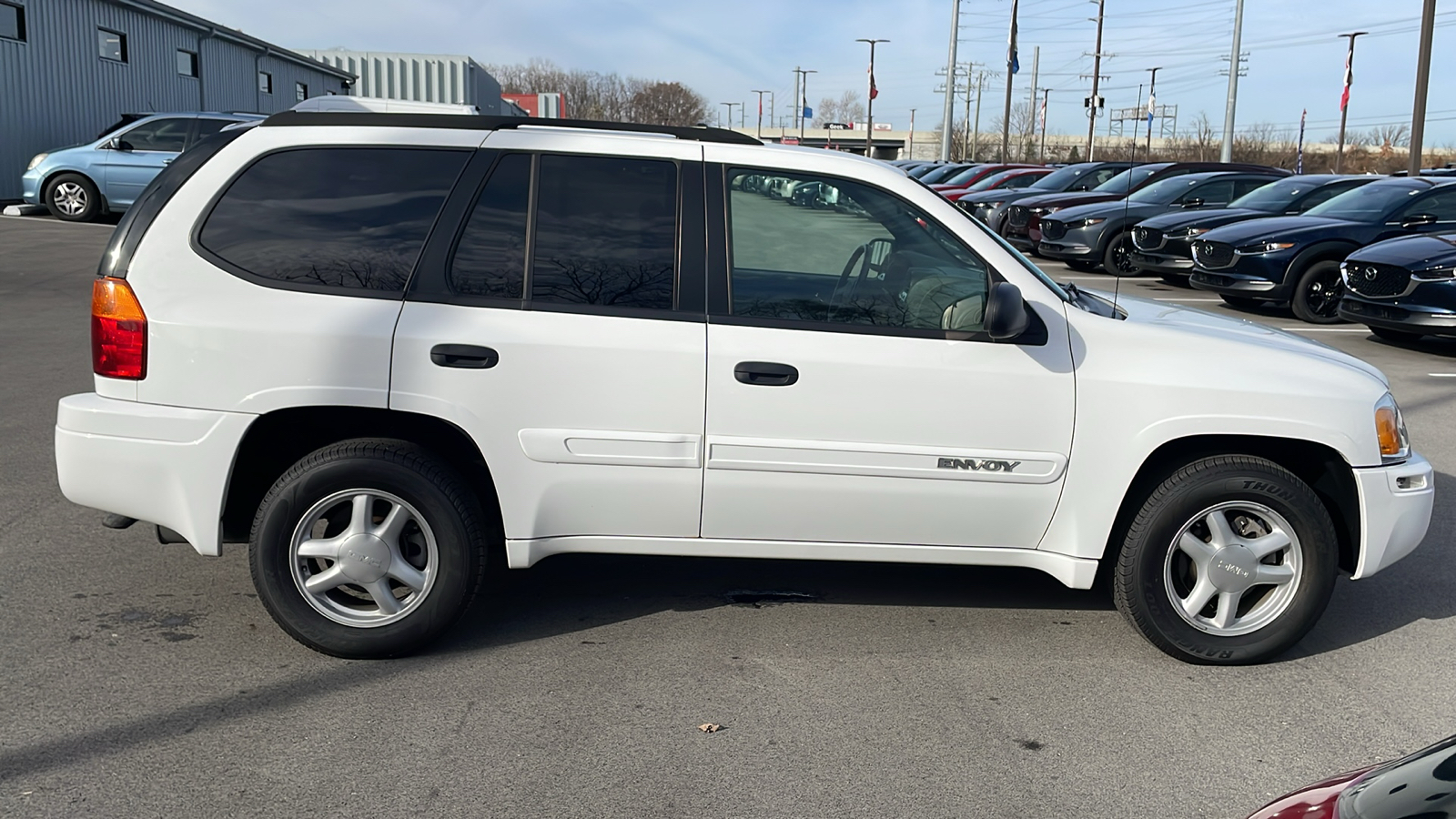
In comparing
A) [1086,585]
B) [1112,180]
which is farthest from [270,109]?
[1086,585]

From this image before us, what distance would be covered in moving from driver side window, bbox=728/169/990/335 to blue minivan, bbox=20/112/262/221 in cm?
1751

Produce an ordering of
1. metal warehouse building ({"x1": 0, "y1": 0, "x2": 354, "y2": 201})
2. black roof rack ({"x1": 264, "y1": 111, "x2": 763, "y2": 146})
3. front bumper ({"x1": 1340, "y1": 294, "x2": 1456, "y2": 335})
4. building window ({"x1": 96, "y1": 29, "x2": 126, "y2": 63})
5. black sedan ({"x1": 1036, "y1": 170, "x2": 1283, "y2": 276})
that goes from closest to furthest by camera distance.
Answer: black roof rack ({"x1": 264, "y1": 111, "x2": 763, "y2": 146})
front bumper ({"x1": 1340, "y1": 294, "x2": 1456, "y2": 335})
black sedan ({"x1": 1036, "y1": 170, "x2": 1283, "y2": 276})
metal warehouse building ({"x1": 0, "y1": 0, "x2": 354, "y2": 201})
building window ({"x1": 96, "y1": 29, "x2": 126, "y2": 63})

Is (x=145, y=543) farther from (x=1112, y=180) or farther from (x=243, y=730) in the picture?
(x=1112, y=180)

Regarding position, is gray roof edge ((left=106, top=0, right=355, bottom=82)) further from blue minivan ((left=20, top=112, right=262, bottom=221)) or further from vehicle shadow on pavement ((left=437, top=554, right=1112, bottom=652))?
vehicle shadow on pavement ((left=437, top=554, right=1112, bottom=652))

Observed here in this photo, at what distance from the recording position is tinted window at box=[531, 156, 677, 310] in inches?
161

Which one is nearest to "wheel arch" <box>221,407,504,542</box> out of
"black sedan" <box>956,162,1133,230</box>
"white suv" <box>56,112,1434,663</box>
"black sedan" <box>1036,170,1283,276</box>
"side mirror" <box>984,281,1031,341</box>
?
"white suv" <box>56,112,1434,663</box>

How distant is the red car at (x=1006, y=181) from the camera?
2672 cm

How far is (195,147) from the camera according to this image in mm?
4227

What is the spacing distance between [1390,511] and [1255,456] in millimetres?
507

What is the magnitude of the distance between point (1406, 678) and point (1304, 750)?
2.83 feet

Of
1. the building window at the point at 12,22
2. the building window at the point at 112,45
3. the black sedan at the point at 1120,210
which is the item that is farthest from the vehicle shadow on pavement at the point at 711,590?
the building window at the point at 112,45

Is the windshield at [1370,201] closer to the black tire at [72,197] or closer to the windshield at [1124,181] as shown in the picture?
the windshield at [1124,181]

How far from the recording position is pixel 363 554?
4.04m

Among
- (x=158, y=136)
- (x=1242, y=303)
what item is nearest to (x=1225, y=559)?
(x=1242, y=303)
